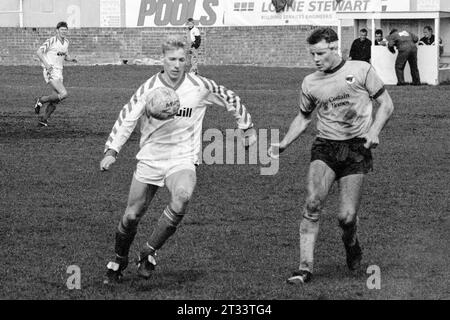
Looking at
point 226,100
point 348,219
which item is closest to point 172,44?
point 226,100

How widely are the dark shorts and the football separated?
1417mm

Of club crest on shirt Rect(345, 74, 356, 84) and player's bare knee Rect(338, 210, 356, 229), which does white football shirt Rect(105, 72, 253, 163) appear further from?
player's bare knee Rect(338, 210, 356, 229)

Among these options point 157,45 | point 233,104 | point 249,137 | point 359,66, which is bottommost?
point 157,45

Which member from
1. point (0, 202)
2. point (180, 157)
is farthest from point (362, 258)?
point (0, 202)

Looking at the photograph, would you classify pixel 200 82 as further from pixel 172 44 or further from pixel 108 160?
pixel 108 160

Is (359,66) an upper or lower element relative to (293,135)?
upper

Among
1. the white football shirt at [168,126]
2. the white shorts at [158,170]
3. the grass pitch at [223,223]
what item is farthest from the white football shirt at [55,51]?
the white shorts at [158,170]

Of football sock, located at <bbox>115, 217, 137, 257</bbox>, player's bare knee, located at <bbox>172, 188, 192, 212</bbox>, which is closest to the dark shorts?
player's bare knee, located at <bbox>172, 188, 192, 212</bbox>

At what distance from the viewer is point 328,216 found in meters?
13.8

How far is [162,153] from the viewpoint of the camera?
10.1 meters

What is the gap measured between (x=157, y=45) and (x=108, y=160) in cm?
4188

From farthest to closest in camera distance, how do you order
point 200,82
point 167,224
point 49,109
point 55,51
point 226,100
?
point 55,51
point 49,109
point 226,100
point 200,82
point 167,224

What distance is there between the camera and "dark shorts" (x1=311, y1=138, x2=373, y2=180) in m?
10.2

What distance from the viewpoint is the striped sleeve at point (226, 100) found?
1033cm
